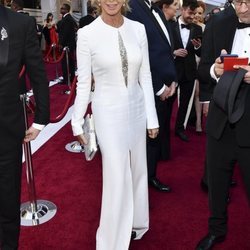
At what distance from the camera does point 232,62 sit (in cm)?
185

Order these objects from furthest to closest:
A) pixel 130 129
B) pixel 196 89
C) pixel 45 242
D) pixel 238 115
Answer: pixel 196 89
pixel 45 242
pixel 130 129
pixel 238 115

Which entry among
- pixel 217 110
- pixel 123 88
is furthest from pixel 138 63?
pixel 217 110

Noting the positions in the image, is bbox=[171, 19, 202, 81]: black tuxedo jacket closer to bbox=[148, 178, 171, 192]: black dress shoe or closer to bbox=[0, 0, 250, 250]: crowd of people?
bbox=[148, 178, 171, 192]: black dress shoe

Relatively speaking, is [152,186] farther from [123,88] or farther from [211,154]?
[123,88]

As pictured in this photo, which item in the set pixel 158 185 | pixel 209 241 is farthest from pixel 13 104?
pixel 158 185

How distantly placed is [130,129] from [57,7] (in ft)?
47.5

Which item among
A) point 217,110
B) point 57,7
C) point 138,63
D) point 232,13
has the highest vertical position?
point 232,13

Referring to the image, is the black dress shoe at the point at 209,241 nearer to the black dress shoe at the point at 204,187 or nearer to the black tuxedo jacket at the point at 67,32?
the black dress shoe at the point at 204,187

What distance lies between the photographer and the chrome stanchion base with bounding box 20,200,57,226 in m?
2.81

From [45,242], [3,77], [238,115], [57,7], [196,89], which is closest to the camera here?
[3,77]

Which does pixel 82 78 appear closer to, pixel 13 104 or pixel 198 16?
pixel 13 104

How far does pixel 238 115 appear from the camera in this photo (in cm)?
187

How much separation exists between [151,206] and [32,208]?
96 cm

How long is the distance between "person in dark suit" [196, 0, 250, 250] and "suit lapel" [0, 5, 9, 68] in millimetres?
1062
